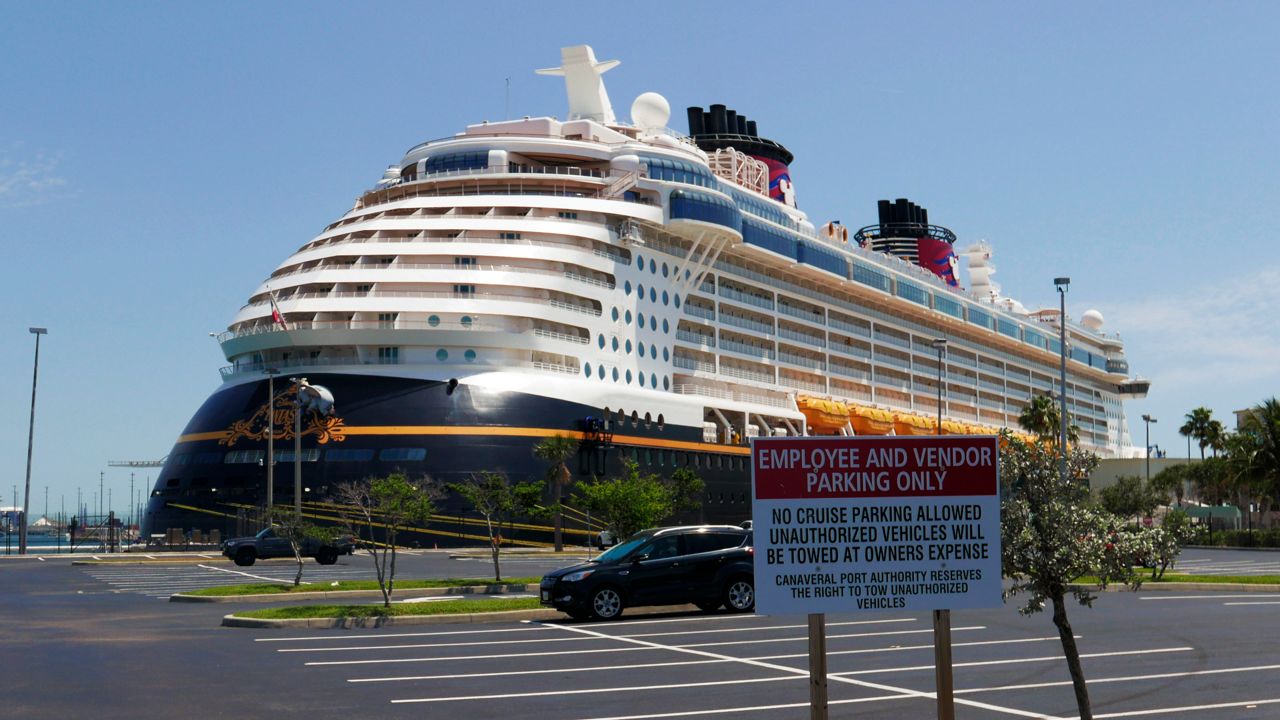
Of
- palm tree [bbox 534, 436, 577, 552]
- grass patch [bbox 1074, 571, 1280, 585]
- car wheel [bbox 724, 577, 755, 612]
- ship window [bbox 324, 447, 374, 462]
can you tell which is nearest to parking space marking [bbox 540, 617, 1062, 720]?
car wheel [bbox 724, 577, 755, 612]

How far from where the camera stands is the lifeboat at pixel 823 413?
222 feet

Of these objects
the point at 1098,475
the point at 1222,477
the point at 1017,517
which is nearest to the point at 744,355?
the point at 1222,477

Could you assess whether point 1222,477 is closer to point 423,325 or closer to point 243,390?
point 423,325

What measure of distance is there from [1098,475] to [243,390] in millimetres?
67362

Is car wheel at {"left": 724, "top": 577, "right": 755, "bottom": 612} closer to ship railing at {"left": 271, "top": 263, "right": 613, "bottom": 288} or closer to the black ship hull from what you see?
the black ship hull

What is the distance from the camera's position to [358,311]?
4891cm

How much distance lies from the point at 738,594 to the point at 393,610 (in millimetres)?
5934

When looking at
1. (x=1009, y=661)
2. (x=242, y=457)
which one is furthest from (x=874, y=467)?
(x=242, y=457)

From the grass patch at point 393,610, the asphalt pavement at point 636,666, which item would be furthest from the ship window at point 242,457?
the grass patch at point 393,610

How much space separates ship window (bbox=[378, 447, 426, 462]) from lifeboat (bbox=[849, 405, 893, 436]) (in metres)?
31.3

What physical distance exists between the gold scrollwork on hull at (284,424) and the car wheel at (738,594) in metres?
27.7

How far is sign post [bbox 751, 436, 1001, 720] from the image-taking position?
811 cm

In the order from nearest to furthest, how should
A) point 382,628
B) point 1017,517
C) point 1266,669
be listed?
point 1017,517 < point 1266,669 < point 382,628

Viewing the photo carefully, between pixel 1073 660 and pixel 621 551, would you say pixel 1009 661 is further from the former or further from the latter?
pixel 621 551
